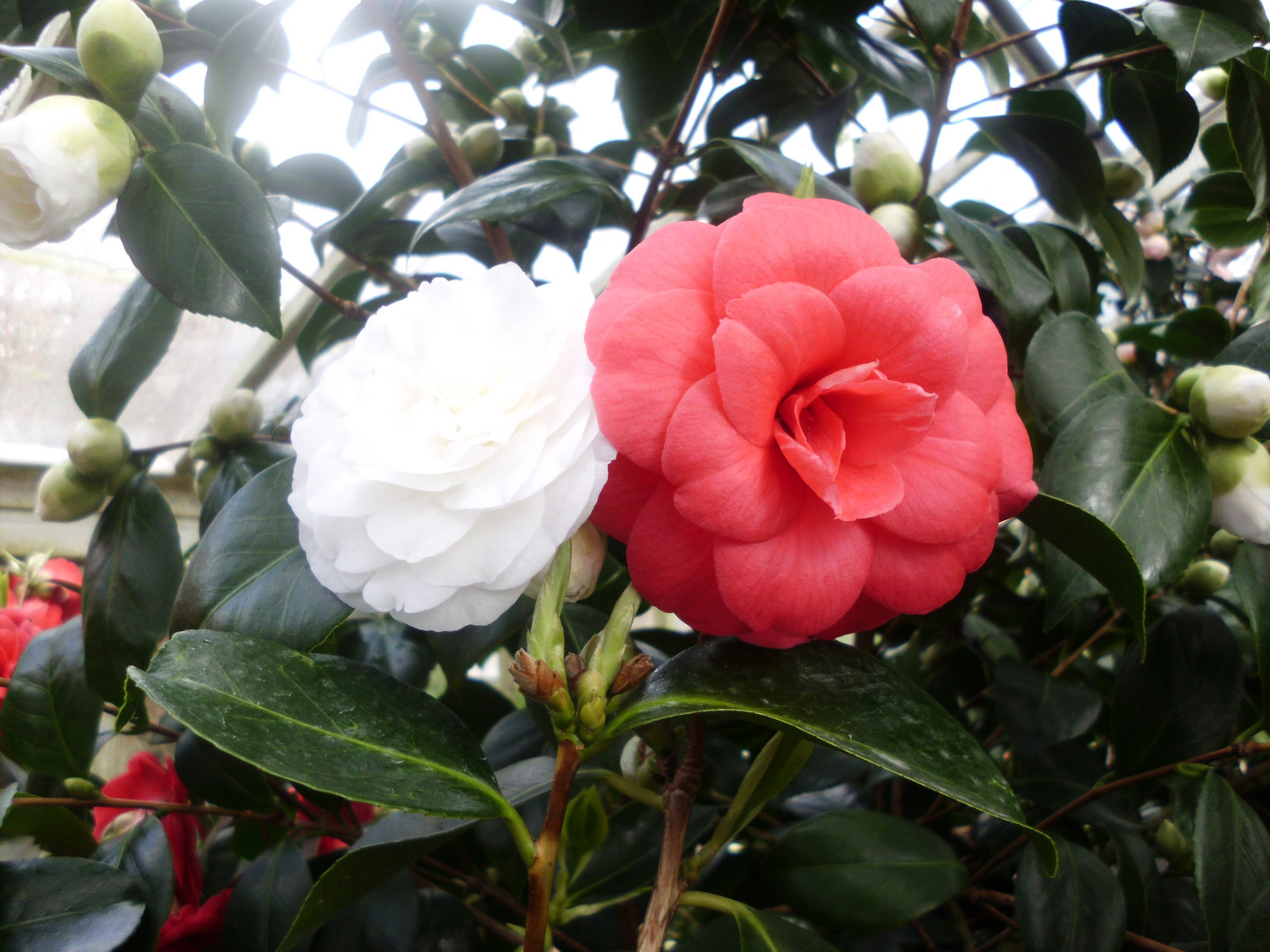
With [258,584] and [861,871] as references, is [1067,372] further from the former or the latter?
[258,584]

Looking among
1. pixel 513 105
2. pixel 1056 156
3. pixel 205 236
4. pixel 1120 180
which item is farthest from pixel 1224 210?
pixel 205 236

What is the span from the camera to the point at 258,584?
1.24ft

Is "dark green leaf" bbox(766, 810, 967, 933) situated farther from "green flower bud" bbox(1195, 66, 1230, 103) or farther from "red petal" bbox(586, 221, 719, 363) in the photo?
"green flower bud" bbox(1195, 66, 1230, 103)

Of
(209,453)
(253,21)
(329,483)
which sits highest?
(253,21)

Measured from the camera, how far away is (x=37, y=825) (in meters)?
0.55

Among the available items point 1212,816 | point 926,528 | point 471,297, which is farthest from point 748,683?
point 1212,816

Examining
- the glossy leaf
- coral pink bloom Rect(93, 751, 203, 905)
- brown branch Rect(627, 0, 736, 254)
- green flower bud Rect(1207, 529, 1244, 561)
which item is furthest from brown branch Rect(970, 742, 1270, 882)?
coral pink bloom Rect(93, 751, 203, 905)

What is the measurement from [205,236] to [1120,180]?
80 centimetres

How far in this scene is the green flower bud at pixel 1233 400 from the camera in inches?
17.3

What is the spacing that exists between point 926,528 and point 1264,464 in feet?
1.06

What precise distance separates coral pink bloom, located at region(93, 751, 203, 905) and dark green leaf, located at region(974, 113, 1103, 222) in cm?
88

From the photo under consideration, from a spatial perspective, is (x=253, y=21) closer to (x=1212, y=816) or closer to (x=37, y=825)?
(x=37, y=825)

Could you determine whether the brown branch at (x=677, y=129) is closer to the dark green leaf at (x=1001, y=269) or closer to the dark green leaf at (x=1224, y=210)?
the dark green leaf at (x=1001, y=269)

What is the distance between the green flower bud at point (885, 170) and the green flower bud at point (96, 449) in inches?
22.5
